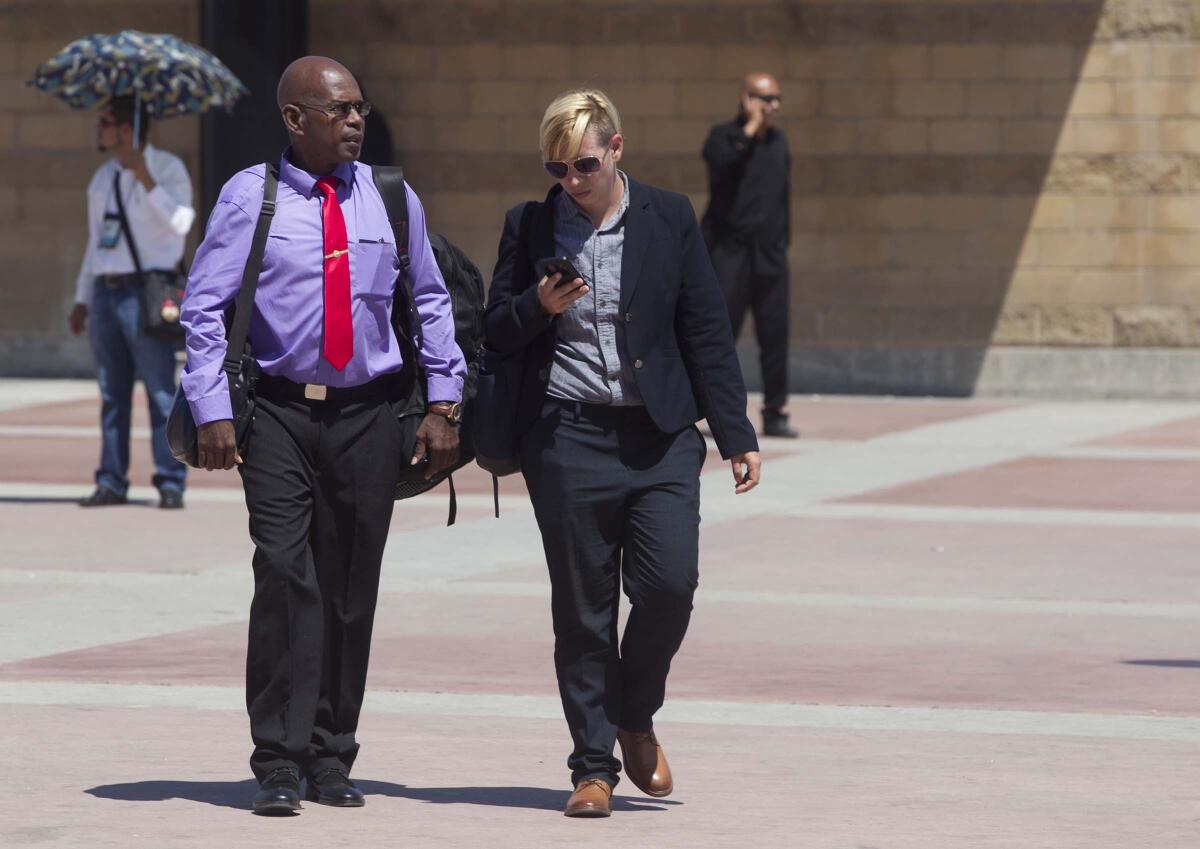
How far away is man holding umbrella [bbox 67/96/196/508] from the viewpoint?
43.2 ft

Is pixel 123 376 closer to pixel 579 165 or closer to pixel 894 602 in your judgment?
pixel 894 602

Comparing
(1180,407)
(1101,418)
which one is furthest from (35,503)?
(1180,407)

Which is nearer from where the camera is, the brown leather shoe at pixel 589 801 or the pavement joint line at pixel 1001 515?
the brown leather shoe at pixel 589 801

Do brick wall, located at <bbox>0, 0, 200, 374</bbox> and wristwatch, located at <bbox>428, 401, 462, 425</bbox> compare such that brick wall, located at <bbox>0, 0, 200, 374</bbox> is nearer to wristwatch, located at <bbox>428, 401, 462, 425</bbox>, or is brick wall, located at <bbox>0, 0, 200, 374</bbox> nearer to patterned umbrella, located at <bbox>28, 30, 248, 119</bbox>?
patterned umbrella, located at <bbox>28, 30, 248, 119</bbox>

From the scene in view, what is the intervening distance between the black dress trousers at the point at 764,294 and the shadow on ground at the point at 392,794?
10.4 m

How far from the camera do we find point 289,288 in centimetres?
662

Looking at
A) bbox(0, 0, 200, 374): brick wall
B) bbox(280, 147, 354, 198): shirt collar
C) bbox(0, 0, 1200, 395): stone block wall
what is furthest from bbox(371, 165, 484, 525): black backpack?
bbox(0, 0, 200, 374): brick wall

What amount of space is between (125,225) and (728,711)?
6108 millimetres

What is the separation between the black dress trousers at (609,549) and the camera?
21.6 ft

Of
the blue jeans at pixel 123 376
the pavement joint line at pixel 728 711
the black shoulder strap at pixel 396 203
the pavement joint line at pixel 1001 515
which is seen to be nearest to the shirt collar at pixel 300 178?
the black shoulder strap at pixel 396 203

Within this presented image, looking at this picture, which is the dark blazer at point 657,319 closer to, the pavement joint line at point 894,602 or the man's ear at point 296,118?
the man's ear at point 296,118

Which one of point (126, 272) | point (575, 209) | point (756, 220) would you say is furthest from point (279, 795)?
point (756, 220)

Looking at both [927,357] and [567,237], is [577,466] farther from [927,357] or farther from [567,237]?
[927,357]

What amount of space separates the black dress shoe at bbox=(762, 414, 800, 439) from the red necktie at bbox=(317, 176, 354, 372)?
1068cm
